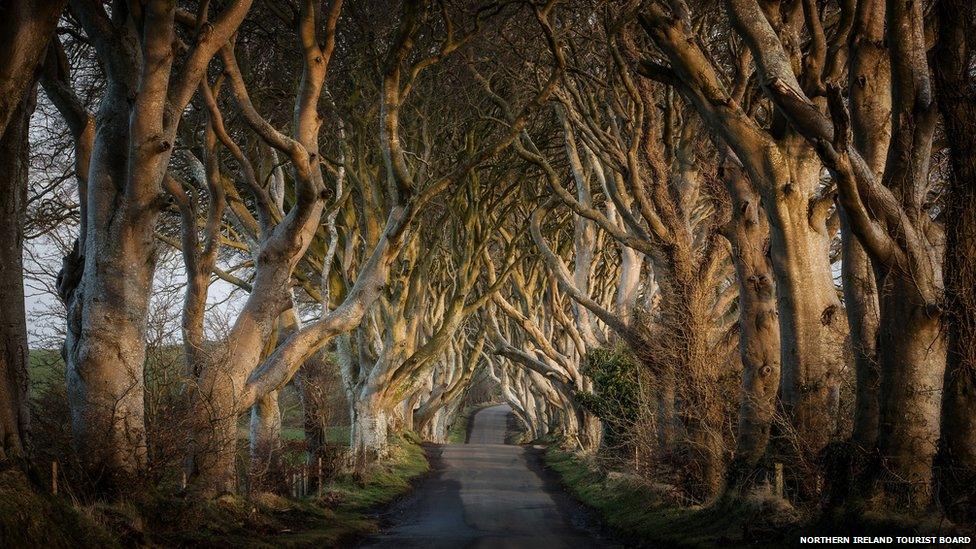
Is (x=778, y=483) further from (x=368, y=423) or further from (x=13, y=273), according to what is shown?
(x=368, y=423)

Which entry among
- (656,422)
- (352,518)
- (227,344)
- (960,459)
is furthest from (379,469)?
(960,459)

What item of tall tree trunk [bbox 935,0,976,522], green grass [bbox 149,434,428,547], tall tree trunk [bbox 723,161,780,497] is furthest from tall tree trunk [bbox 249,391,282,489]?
tall tree trunk [bbox 935,0,976,522]

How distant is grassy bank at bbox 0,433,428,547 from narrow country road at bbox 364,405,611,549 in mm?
826

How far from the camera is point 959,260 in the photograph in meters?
8.11

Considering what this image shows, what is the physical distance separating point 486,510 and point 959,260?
12.7 m

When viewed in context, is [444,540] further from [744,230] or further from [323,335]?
[744,230]

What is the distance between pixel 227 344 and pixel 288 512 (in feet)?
10.8

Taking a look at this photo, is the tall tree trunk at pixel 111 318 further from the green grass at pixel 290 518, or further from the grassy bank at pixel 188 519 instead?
the green grass at pixel 290 518

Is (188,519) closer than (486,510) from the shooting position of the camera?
Yes

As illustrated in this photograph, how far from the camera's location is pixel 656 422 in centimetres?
1823

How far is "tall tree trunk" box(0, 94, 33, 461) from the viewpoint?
793 cm

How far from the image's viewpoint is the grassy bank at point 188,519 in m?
7.03

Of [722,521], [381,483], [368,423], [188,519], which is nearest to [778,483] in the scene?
[722,521]

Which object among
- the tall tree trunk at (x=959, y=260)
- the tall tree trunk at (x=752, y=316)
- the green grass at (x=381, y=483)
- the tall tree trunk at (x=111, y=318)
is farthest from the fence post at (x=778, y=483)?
the green grass at (x=381, y=483)
